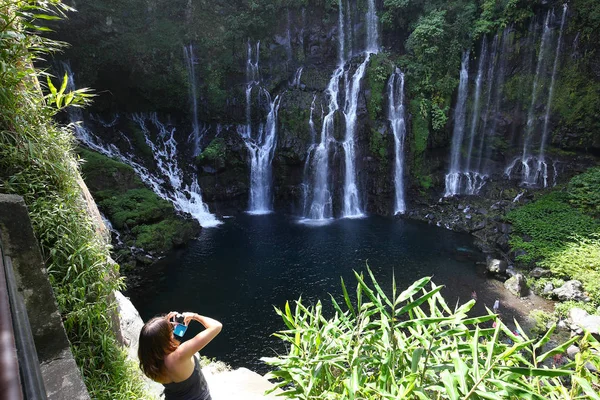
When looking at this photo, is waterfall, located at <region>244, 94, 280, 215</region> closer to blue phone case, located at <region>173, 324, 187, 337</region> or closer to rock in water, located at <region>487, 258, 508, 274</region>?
rock in water, located at <region>487, 258, 508, 274</region>

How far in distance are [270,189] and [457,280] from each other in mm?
11983

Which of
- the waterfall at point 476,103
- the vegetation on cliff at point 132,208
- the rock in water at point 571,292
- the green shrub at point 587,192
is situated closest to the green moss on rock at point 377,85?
the waterfall at point 476,103

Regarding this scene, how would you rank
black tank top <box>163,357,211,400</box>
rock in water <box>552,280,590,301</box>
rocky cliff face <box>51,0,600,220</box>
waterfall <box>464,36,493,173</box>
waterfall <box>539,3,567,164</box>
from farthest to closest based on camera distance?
waterfall <box>464,36,493,173</box> < rocky cliff face <box>51,0,600,220</box> < waterfall <box>539,3,567,164</box> < rock in water <box>552,280,590,301</box> < black tank top <box>163,357,211,400</box>

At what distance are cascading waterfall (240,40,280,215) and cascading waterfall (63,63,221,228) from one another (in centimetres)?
307

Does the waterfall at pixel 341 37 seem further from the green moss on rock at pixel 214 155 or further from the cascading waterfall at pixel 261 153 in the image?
the green moss on rock at pixel 214 155

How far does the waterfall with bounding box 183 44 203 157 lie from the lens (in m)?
20.4

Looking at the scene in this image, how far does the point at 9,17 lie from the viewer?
2910mm

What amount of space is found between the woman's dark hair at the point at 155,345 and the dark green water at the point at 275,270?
248 inches

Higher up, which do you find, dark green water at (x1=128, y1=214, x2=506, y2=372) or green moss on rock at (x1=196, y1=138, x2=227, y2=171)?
green moss on rock at (x1=196, y1=138, x2=227, y2=171)

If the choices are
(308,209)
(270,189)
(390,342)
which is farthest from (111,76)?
(390,342)

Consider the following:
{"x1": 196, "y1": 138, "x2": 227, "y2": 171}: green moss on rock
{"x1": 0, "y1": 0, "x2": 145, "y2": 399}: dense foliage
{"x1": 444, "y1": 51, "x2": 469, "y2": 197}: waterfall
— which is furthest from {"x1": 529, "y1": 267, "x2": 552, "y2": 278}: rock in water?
{"x1": 196, "y1": 138, "x2": 227, "y2": 171}: green moss on rock

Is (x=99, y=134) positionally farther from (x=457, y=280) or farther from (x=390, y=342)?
(x=390, y=342)

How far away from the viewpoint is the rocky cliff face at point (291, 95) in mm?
18250

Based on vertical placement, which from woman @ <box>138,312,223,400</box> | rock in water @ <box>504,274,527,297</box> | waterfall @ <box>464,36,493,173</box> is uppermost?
waterfall @ <box>464,36,493,173</box>
